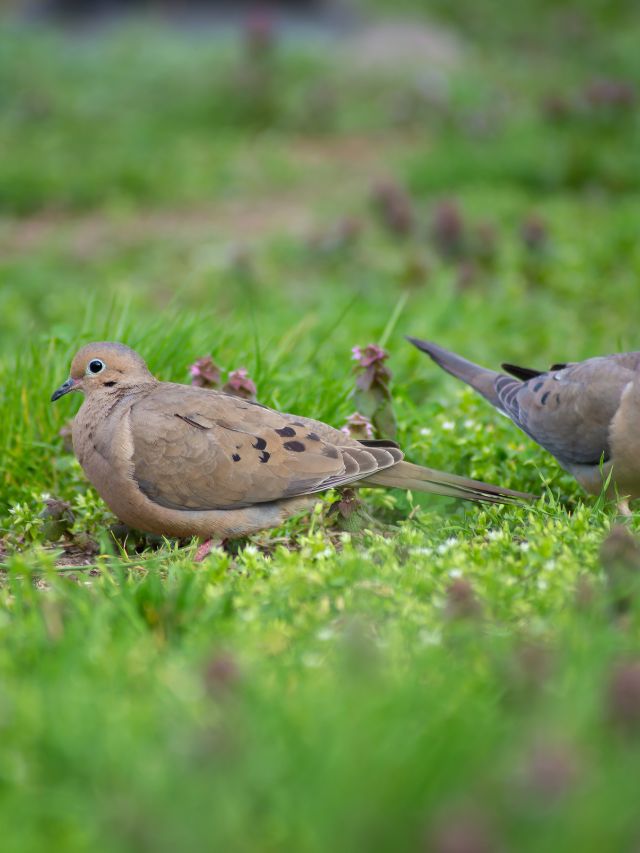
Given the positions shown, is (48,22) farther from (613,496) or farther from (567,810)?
(567,810)

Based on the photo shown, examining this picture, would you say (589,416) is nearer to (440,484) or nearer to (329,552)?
(440,484)

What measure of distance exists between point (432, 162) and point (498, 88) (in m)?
4.59

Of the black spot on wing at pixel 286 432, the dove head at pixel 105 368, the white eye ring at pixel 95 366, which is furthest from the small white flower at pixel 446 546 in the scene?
the white eye ring at pixel 95 366

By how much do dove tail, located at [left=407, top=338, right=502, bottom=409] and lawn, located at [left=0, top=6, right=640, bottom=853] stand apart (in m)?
0.17

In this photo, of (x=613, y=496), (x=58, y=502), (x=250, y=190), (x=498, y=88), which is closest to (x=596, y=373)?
(x=613, y=496)

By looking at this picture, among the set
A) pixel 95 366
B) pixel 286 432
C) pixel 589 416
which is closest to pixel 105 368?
pixel 95 366

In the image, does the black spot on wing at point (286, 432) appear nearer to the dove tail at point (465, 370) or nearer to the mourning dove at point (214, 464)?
the mourning dove at point (214, 464)

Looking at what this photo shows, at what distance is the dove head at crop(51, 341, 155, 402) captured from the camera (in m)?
3.95

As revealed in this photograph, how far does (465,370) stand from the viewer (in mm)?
4723

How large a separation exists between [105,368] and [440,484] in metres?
1.22

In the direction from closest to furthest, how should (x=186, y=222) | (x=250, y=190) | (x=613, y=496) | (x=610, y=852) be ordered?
1. (x=610, y=852)
2. (x=613, y=496)
3. (x=186, y=222)
4. (x=250, y=190)

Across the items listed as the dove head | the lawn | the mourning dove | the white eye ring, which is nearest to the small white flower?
the lawn

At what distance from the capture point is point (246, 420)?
380 cm

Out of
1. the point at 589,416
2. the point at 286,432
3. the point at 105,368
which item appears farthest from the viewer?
the point at 589,416
